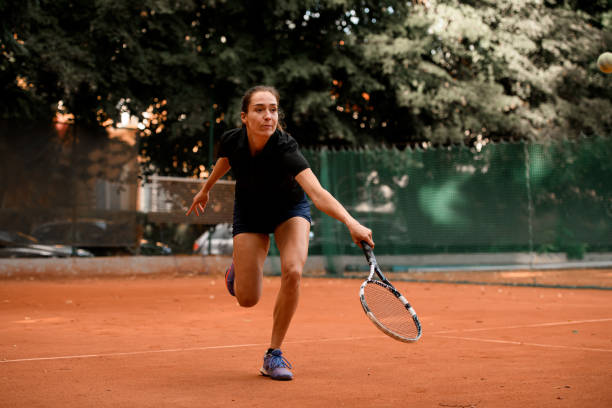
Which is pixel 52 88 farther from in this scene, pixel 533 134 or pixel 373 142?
pixel 533 134

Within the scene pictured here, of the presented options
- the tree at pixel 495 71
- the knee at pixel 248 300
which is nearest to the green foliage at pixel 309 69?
the tree at pixel 495 71

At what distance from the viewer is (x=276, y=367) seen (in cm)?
532

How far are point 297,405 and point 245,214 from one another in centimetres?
154

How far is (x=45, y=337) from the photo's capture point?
7492mm

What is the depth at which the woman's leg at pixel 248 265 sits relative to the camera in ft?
18.3

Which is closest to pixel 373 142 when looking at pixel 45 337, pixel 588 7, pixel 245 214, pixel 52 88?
pixel 52 88

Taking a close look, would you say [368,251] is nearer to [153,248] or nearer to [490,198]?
[490,198]

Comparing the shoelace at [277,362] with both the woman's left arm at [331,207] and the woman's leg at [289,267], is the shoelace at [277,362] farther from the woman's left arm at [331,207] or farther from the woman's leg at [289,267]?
the woman's left arm at [331,207]

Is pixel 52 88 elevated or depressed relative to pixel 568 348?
elevated

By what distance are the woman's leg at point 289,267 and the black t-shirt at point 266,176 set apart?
0.16 meters

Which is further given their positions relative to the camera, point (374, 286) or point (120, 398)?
point (374, 286)

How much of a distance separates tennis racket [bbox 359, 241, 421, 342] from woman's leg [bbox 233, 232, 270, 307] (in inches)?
36.0

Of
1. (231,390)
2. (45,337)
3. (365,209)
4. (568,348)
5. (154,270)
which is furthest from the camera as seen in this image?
(154,270)

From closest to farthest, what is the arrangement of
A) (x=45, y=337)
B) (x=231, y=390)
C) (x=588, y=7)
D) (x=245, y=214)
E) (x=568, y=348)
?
(x=231, y=390), (x=245, y=214), (x=568, y=348), (x=45, y=337), (x=588, y=7)
